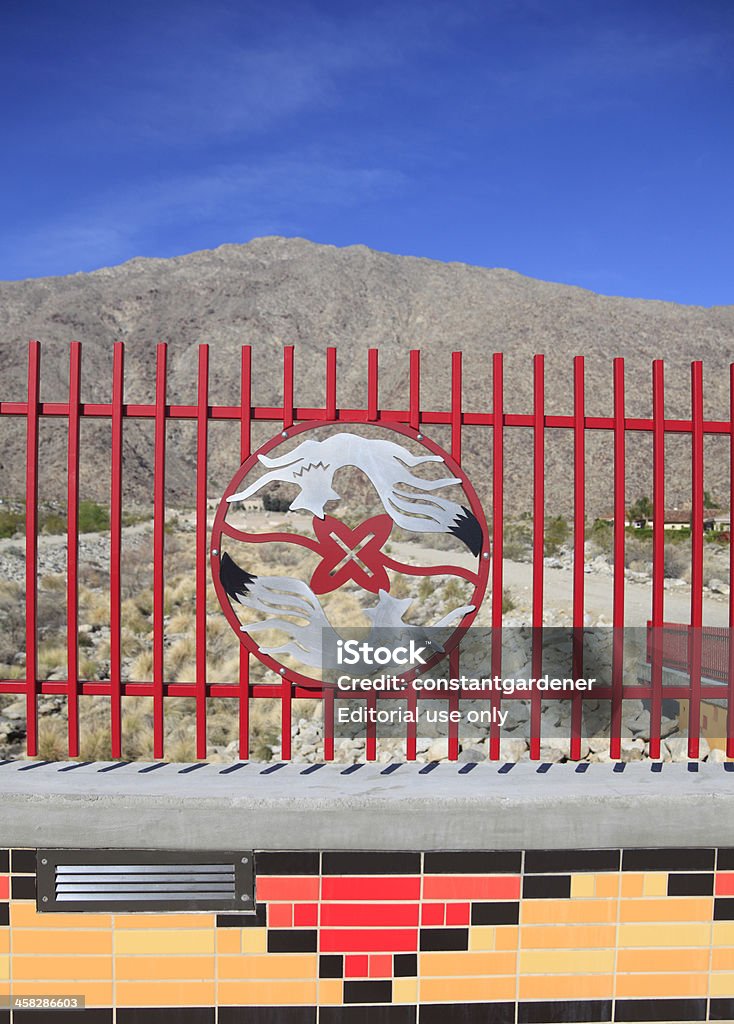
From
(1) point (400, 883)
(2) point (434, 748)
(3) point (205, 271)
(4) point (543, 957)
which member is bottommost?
(2) point (434, 748)

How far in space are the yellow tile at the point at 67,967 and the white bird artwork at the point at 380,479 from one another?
2.00 meters

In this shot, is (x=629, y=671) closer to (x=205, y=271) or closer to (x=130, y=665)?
(x=130, y=665)

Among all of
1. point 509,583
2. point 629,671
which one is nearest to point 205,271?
point 509,583

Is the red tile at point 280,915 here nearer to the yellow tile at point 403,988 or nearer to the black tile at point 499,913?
the yellow tile at point 403,988

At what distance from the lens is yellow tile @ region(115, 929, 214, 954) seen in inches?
130

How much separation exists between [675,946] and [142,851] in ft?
7.28

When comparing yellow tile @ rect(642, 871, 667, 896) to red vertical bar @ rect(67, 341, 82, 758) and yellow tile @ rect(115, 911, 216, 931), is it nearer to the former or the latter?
yellow tile @ rect(115, 911, 216, 931)

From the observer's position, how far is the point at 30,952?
330 centimetres

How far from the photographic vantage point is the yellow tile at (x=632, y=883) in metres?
3.37

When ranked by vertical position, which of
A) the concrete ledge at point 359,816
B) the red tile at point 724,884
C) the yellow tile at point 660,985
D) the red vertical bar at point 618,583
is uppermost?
the red vertical bar at point 618,583

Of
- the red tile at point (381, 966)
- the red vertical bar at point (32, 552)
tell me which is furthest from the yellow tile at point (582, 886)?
the red vertical bar at point (32, 552)

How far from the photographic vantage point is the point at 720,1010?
3.41 m

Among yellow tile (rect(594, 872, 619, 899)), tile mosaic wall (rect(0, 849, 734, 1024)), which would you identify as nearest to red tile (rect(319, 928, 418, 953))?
tile mosaic wall (rect(0, 849, 734, 1024))

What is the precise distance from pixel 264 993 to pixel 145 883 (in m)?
0.65
